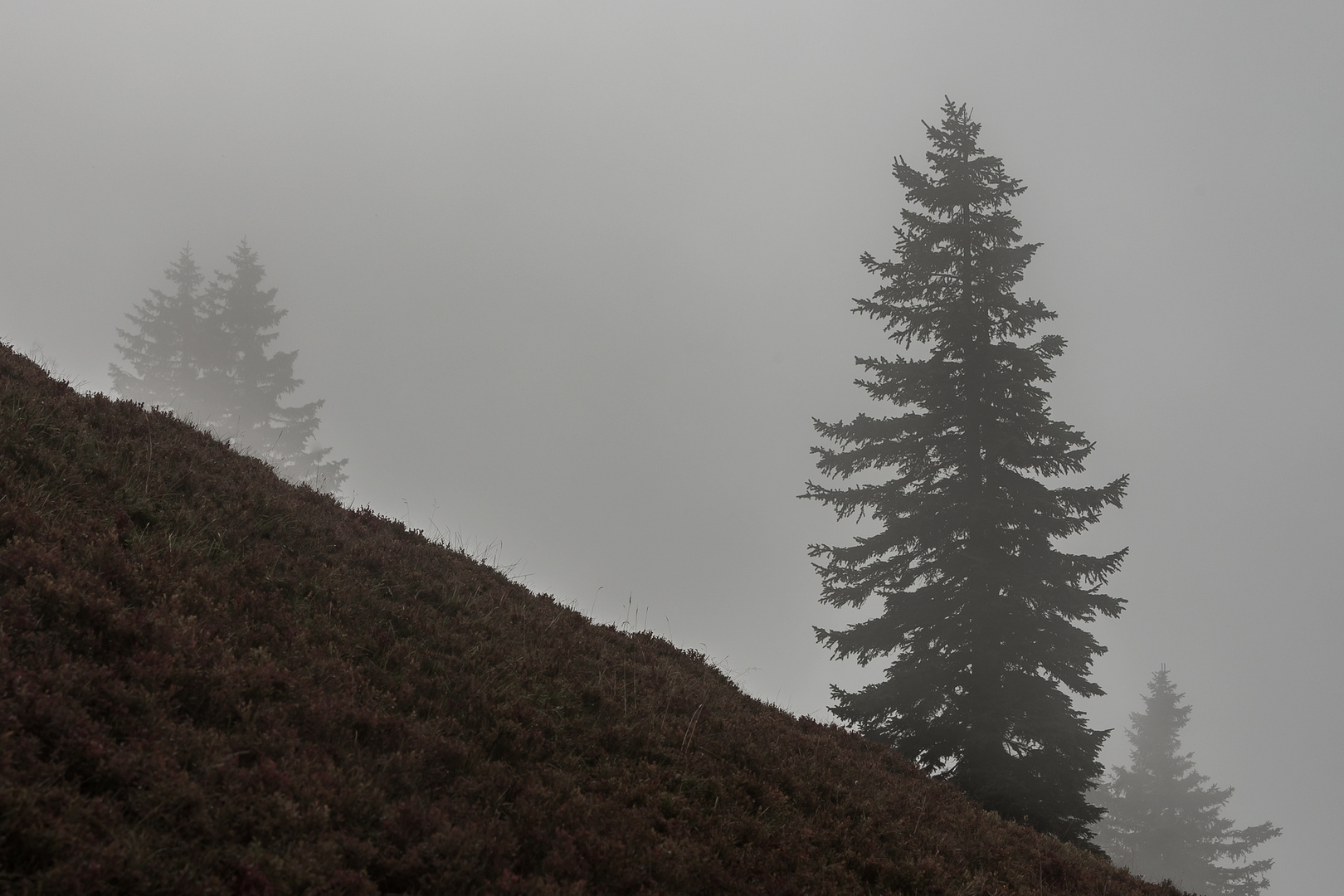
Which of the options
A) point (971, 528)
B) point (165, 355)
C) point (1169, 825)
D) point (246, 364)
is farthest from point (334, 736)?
point (1169, 825)

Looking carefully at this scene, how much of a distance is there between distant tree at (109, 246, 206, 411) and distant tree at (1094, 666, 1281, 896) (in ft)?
155

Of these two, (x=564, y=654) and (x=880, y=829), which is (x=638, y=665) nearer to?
(x=564, y=654)

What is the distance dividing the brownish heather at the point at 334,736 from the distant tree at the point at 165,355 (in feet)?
101

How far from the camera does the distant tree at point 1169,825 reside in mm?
29125

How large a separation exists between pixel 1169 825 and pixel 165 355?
52.3 m

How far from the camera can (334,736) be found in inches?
217

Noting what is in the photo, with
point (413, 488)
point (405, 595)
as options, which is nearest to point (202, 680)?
point (405, 595)

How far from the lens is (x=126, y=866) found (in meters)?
3.75

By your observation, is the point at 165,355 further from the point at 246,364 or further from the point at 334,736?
the point at 334,736

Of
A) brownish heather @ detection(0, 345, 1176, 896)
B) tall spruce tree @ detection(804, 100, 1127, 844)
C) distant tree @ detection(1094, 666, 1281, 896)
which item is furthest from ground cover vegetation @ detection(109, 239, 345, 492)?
distant tree @ detection(1094, 666, 1281, 896)

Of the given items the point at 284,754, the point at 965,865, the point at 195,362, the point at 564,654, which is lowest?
the point at 284,754

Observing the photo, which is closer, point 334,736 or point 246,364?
point 334,736

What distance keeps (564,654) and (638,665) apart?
1.26 m

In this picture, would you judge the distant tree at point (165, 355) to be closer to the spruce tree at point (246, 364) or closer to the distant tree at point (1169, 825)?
the spruce tree at point (246, 364)
